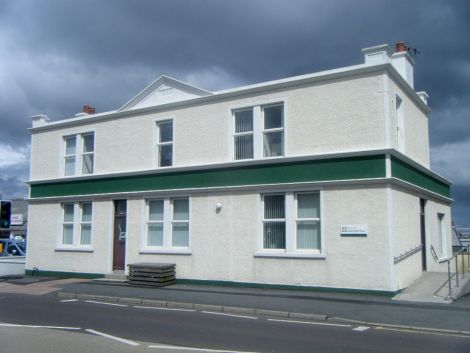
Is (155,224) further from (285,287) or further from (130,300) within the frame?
(285,287)

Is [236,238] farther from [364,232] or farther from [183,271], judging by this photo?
[364,232]

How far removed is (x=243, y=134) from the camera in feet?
58.0

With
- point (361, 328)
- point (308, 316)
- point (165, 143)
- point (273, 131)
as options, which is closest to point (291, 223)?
point (273, 131)

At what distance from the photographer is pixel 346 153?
49.8 ft

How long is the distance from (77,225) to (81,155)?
3013mm

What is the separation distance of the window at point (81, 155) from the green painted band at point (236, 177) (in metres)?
0.64

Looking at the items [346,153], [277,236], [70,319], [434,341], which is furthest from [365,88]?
[70,319]

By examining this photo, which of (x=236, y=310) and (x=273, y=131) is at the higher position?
(x=273, y=131)

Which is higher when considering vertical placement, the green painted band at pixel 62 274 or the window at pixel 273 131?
the window at pixel 273 131

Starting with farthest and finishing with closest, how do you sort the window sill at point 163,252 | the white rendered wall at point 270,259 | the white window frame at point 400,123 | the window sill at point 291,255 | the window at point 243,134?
the window sill at point 163,252 → the window at point 243,134 → the white window frame at point 400,123 → the window sill at point 291,255 → the white rendered wall at point 270,259

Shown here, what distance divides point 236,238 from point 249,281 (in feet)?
4.86

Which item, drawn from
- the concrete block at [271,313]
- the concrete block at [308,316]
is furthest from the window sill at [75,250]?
the concrete block at [308,316]

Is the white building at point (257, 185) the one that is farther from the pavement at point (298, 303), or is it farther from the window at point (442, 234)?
the pavement at point (298, 303)

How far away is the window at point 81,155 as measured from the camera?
21891 millimetres
